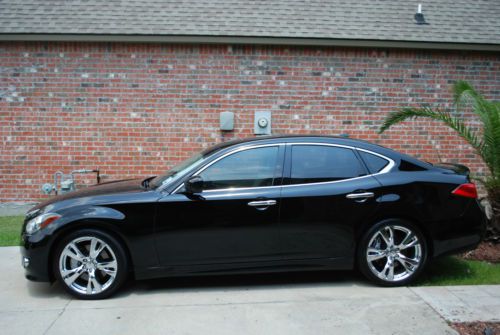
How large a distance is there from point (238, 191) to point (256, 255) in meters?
0.66

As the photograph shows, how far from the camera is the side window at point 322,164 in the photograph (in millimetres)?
4699

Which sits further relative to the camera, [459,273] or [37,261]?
[459,273]

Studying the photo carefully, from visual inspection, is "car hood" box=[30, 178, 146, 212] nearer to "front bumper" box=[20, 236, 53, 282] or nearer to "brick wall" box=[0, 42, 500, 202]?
"front bumper" box=[20, 236, 53, 282]

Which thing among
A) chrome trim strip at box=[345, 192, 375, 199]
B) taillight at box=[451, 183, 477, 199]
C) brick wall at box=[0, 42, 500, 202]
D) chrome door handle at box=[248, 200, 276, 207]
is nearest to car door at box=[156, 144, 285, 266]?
chrome door handle at box=[248, 200, 276, 207]

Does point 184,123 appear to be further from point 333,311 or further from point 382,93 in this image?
point 333,311

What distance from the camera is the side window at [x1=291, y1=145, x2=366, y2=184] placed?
470 cm

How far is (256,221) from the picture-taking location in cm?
450

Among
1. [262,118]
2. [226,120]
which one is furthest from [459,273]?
[226,120]

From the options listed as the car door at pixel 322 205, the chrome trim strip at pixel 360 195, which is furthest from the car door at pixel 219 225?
the chrome trim strip at pixel 360 195

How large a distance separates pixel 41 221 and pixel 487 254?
514 centimetres

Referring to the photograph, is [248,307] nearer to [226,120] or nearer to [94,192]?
[94,192]

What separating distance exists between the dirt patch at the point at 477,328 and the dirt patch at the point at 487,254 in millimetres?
1854

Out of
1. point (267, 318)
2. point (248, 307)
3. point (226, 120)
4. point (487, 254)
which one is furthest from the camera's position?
point (226, 120)

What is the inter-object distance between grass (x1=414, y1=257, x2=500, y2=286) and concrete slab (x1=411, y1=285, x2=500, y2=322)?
0.52ft
